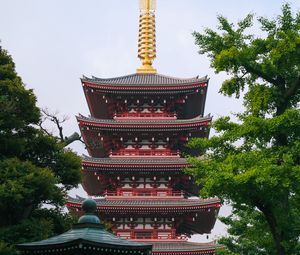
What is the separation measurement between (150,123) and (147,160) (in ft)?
8.08

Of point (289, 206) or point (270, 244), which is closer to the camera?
point (289, 206)

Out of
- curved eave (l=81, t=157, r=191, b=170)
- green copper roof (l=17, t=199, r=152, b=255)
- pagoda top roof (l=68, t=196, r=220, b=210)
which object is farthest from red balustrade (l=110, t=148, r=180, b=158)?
green copper roof (l=17, t=199, r=152, b=255)

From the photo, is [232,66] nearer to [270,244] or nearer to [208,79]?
[270,244]

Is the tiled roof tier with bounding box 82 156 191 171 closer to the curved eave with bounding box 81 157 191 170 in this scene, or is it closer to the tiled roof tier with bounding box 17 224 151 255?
the curved eave with bounding box 81 157 191 170

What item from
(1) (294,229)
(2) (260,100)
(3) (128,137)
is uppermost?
(3) (128,137)

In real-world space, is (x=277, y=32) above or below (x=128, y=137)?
below

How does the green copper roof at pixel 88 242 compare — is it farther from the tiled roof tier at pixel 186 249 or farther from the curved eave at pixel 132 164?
the curved eave at pixel 132 164

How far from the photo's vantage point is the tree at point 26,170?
20.5 meters

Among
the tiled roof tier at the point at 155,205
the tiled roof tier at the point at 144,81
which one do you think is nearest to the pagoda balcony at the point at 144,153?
the tiled roof tier at the point at 155,205

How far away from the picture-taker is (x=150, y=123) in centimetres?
3722

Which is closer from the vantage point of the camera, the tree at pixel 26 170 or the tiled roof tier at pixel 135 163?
the tree at pixel 26 170

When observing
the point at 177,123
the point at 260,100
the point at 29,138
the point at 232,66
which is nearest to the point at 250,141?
the point at 260,100

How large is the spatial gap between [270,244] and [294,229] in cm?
249

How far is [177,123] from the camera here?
37.2 metres
